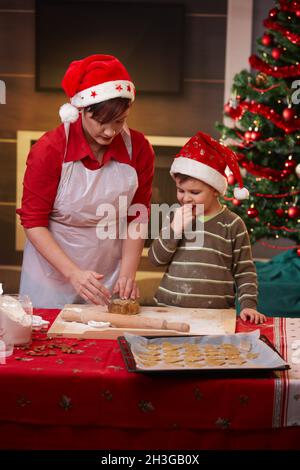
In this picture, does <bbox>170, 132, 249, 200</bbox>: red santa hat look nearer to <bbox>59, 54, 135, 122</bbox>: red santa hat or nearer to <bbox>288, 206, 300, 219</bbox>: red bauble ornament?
<bbox>59, 54, 135, 122</bbox>: red santa hat

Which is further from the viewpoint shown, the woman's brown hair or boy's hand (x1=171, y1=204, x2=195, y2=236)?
boy's hand (x1=171, y1=204, x2=195, y2=236)

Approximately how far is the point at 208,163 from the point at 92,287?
24.9 inches

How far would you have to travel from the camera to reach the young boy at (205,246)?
7.77 feet

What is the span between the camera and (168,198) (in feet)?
17.6

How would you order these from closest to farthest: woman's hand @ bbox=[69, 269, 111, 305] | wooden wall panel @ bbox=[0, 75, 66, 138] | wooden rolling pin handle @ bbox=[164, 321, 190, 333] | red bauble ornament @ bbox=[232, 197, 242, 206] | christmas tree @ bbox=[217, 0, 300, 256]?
wooden rolling pin handle @ bbox=[164, 321, 190, 333] → woman's hand @ bbox=[69, 269, 111, 305] → christmas tree @ bbox=[217, 0, 300, 256] → red bauble ornament @ bbox=[232, 197, 242, 206] → wooden wall panel @ bbox=[0, 75, 66, 138]

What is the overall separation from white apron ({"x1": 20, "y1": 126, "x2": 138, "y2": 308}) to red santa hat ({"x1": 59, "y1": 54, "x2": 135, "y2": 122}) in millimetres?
175

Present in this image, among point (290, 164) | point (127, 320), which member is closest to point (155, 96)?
point (290, 164)

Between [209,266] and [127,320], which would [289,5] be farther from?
[127,320]

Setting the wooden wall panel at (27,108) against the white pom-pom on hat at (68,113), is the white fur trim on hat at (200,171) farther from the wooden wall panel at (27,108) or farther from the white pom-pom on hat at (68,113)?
the wooden wall panel at (27,108)

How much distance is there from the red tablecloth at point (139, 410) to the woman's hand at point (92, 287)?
1.62ft

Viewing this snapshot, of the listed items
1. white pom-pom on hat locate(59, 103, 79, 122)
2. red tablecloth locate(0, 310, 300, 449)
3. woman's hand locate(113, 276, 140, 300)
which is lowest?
red tablecloth locate(0, 310, 300, 449)

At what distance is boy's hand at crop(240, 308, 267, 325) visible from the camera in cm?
212

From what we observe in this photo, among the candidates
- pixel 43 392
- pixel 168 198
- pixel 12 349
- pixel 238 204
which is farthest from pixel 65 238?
pixel 168 198

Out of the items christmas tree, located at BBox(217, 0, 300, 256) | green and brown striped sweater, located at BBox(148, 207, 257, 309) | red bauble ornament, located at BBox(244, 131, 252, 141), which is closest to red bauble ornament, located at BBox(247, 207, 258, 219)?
christmas tree, located at BBox(217, 0, 300, 256)
